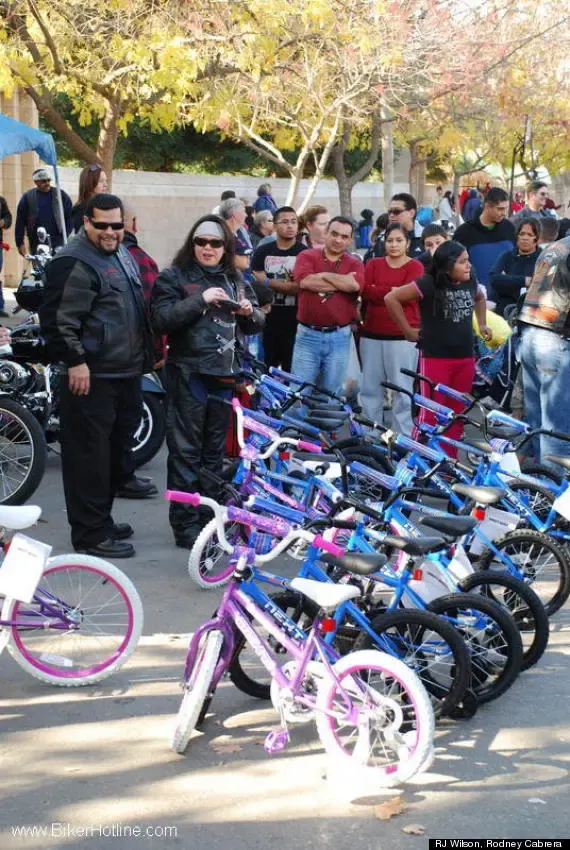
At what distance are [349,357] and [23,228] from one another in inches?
308

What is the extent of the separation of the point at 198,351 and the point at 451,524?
9.16ft

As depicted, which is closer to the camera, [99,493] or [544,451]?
[99,493]

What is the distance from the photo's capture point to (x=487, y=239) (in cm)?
1188

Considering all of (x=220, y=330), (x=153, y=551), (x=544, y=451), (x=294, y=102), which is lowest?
(x=153, y=551)

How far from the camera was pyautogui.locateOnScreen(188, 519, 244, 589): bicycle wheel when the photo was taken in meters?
6.44

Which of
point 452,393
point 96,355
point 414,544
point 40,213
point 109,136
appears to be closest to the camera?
point 414,544

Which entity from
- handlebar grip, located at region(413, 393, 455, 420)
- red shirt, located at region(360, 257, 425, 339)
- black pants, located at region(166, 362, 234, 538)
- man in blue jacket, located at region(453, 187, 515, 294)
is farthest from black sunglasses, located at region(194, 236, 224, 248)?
man in blue jacket, located at region(453, 187, 515, 294)

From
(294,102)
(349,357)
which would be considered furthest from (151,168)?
(349,357)

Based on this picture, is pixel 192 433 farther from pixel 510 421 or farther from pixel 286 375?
pixel 510 421

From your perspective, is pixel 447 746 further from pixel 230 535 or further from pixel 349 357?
pixel 349 357

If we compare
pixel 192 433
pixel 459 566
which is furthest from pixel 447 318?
pixel 459 566

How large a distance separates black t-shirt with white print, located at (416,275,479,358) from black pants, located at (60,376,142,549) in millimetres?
2505

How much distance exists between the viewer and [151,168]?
108ft

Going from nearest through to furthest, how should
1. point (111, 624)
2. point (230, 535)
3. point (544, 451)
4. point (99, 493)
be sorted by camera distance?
point (111, 624), point (230, 535), point (99, 493), point (544, 451)
